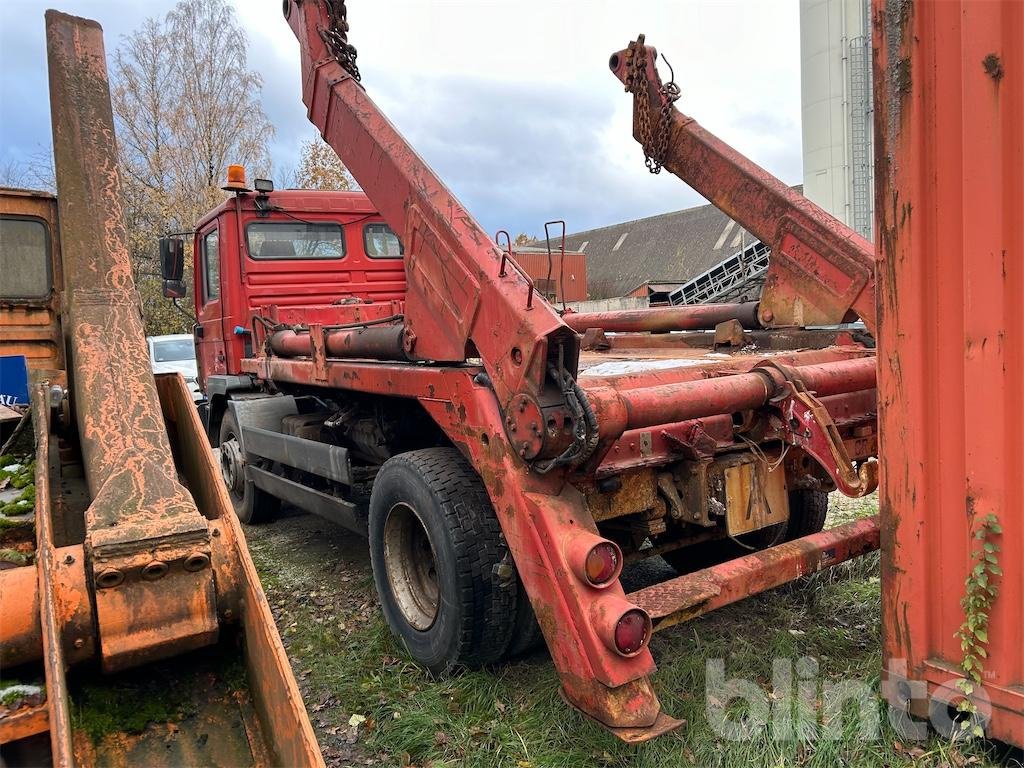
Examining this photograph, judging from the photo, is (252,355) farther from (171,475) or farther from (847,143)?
(847,143)

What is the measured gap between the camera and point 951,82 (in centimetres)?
224

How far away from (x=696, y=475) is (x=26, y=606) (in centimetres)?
216

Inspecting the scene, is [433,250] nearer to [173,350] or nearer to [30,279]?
[30,279]

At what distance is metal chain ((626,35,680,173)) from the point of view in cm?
473

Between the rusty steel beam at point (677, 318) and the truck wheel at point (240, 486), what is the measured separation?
9.26 ft

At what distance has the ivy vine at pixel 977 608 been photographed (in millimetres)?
2195

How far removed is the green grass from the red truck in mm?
173

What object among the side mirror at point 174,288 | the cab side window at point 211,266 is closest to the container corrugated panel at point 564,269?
the cab side window at point 211,266

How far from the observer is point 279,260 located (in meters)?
6.04

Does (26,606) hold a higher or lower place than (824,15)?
lower

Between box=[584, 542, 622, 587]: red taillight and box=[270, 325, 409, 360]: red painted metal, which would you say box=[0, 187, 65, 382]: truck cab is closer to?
box=[270, 325, 409, 360]: red painted metal

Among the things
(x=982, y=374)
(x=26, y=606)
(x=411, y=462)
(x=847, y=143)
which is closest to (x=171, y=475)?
(x=26, y=606)

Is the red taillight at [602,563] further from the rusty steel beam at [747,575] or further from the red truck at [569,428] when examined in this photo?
the rusty steel beam at [747,575]

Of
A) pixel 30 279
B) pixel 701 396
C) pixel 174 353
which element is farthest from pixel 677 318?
pixel 174 353
